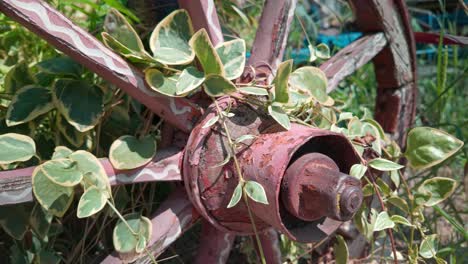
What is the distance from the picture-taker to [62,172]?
0.83 m

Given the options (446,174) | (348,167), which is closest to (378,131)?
(348,167)

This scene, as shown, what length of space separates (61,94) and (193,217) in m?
0.31

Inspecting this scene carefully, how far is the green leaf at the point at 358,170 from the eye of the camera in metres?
0.92

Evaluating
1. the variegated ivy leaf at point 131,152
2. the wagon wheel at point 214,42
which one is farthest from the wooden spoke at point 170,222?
the variegated ivy leaf at point 131,152

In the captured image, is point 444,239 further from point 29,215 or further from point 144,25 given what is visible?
point 29,215

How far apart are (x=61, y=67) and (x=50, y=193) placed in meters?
0.27

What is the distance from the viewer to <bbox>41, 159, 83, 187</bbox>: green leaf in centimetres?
82

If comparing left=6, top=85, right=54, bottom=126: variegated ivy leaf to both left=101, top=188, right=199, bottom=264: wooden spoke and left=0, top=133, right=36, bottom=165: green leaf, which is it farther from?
left=101, top=188, right=199, bottom=264: wooden spoke

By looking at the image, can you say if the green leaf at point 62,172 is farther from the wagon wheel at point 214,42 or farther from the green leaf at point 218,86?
the green leaf at point 218,86

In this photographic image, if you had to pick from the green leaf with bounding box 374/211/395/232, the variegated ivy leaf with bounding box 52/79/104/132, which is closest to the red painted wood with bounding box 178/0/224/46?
the variegated ivy leaf with bounding box 52/79/104/132

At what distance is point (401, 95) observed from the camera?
1395mm

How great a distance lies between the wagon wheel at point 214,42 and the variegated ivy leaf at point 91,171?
3 cm

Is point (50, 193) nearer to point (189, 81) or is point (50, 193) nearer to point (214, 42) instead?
point (189, 81)

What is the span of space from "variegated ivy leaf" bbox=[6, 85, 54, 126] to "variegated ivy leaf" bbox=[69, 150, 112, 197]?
171 mm
